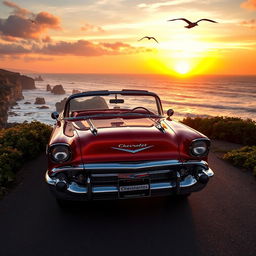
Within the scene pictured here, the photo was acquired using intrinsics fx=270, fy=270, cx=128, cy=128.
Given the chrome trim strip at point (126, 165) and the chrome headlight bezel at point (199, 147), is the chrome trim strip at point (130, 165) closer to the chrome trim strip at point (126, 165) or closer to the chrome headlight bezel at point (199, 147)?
the chrome trim strip at point (126, 165)

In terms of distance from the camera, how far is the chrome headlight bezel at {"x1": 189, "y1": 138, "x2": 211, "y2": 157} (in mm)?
3986

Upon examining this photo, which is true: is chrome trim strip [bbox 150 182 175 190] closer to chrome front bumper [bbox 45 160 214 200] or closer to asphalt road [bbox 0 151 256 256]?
chrome front bumper [bbox 45 160 214 200]

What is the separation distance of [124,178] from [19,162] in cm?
378

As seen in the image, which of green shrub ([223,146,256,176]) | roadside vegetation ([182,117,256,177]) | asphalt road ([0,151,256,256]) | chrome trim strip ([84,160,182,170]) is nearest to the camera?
asphalt road ([0,151,256,256])

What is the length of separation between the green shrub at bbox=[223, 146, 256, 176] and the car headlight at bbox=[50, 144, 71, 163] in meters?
4.30

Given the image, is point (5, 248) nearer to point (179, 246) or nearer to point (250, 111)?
point (179, 246)

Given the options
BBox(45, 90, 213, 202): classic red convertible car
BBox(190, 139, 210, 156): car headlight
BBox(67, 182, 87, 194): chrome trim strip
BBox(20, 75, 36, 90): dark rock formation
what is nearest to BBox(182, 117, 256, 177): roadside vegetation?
BBox(190, 139, 210, 156): car headlight

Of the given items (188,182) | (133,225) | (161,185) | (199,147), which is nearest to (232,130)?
(199,147)

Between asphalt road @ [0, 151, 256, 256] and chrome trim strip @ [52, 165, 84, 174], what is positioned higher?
chrome trim strip @ [52, 165, 84, 174]

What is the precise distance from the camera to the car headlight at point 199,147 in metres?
3.99

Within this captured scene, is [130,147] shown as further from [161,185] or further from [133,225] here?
[133,225]

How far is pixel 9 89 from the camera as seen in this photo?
224 ft

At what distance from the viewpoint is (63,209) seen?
434 centimetres

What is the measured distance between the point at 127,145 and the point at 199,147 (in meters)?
1.14
